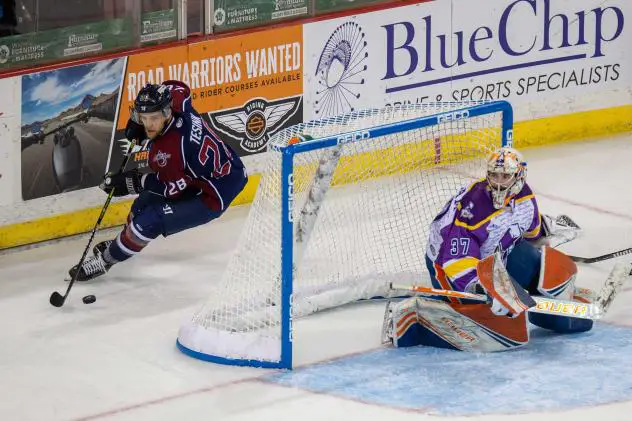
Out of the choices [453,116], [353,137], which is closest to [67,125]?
[353,137]

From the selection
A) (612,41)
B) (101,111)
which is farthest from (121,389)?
(612,41)

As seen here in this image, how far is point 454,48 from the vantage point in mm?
8648

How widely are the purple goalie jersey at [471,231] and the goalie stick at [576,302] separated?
8 cm

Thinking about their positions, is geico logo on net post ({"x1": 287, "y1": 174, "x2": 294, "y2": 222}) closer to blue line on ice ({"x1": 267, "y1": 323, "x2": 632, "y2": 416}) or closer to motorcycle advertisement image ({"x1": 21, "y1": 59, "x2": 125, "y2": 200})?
blue line on ice ({"x1": 267, "y1": 323, "x2": 632, "y2": 416})

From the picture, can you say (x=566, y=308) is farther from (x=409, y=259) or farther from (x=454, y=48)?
(x=454, y=48)

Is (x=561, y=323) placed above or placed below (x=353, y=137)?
below

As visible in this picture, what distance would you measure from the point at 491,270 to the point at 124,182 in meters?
1.85

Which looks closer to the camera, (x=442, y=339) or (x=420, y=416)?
(x=420, y=416)

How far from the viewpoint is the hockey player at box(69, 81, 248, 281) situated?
6.82 metres

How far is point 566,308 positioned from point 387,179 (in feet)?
3.90

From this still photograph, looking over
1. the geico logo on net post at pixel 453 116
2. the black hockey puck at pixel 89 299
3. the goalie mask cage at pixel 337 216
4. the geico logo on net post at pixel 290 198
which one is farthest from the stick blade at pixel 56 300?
the geico logo on net post at pixel 453 116

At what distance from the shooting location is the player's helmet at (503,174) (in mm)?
6023

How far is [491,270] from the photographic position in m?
5.97

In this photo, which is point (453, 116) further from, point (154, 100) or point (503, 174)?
point (154, 100)
